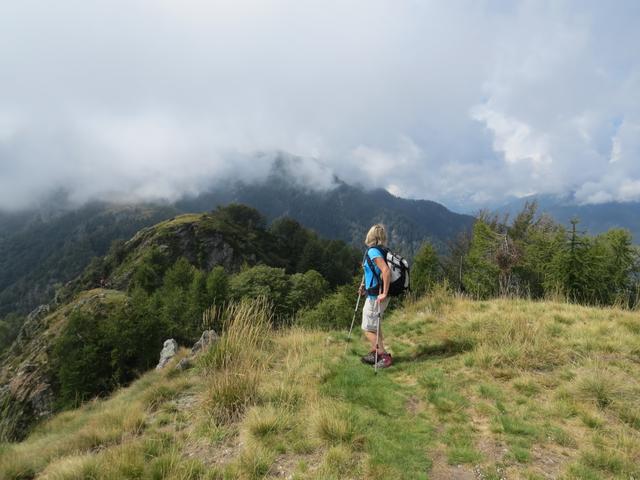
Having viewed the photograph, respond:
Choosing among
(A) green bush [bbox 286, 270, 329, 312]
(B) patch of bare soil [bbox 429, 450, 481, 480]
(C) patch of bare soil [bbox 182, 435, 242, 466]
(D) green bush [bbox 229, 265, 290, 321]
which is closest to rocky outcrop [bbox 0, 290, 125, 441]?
(D) green bush [bbox 229, 265, 290, 321]

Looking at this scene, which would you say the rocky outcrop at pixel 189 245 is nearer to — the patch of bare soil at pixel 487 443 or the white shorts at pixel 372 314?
the white shorts at pixel 372 314

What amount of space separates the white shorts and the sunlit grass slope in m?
0.87

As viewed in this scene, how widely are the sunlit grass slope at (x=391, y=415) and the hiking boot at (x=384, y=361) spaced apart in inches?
6.3

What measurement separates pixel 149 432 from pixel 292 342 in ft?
13.0

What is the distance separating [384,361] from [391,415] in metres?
2.01

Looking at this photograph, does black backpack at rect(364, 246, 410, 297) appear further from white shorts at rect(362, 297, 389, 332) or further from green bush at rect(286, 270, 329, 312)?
green bush at rect(286, 270, 329, 312)

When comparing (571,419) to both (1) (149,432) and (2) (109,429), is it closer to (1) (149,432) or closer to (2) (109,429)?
(1) (149,432)

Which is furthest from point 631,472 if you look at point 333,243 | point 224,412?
point 333,243

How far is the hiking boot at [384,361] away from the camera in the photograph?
7090 millimetres

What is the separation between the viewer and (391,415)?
5.14 metres

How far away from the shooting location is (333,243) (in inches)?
4705

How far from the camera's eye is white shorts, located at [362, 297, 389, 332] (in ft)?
23.0

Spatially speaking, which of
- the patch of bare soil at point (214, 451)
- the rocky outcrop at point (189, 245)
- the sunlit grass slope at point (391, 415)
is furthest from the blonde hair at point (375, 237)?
the rocky outcrop at point (189, 245)

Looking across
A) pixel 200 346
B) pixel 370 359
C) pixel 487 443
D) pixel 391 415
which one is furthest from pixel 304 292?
pixel 487 443
